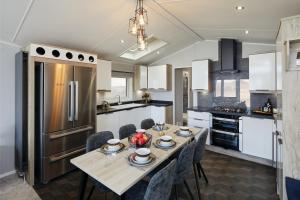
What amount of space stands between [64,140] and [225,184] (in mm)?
2547

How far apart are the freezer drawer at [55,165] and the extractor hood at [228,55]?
11.4 feet

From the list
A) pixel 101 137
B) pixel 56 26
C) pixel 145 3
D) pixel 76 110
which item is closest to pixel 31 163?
pixel 76 110

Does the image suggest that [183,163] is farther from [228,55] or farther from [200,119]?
[228,55]

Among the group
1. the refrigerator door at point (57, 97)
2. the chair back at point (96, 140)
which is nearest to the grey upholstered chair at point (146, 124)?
the chair back at point (96, 140)

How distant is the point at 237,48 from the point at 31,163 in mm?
4482

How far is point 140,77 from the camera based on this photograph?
16.9 feet

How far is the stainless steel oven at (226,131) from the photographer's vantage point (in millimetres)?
3537

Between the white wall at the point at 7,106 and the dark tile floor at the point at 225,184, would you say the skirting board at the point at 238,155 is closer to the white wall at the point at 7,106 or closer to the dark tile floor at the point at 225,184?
the dark tile floor at the point at 225,184

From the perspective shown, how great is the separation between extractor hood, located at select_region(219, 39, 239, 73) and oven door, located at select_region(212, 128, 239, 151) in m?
1.39

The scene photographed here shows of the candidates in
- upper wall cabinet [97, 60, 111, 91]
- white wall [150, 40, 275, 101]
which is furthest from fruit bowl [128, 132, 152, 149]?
white wall [150, 40, 275, 101]

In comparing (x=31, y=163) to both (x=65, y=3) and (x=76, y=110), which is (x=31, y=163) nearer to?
(x=76, y=110)

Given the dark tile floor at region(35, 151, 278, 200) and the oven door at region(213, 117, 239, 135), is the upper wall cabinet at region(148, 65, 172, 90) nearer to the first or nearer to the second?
the oven door at region(213, 117, 239, 135)

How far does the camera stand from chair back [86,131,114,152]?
6.82ft

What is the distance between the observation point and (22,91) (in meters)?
2.57
